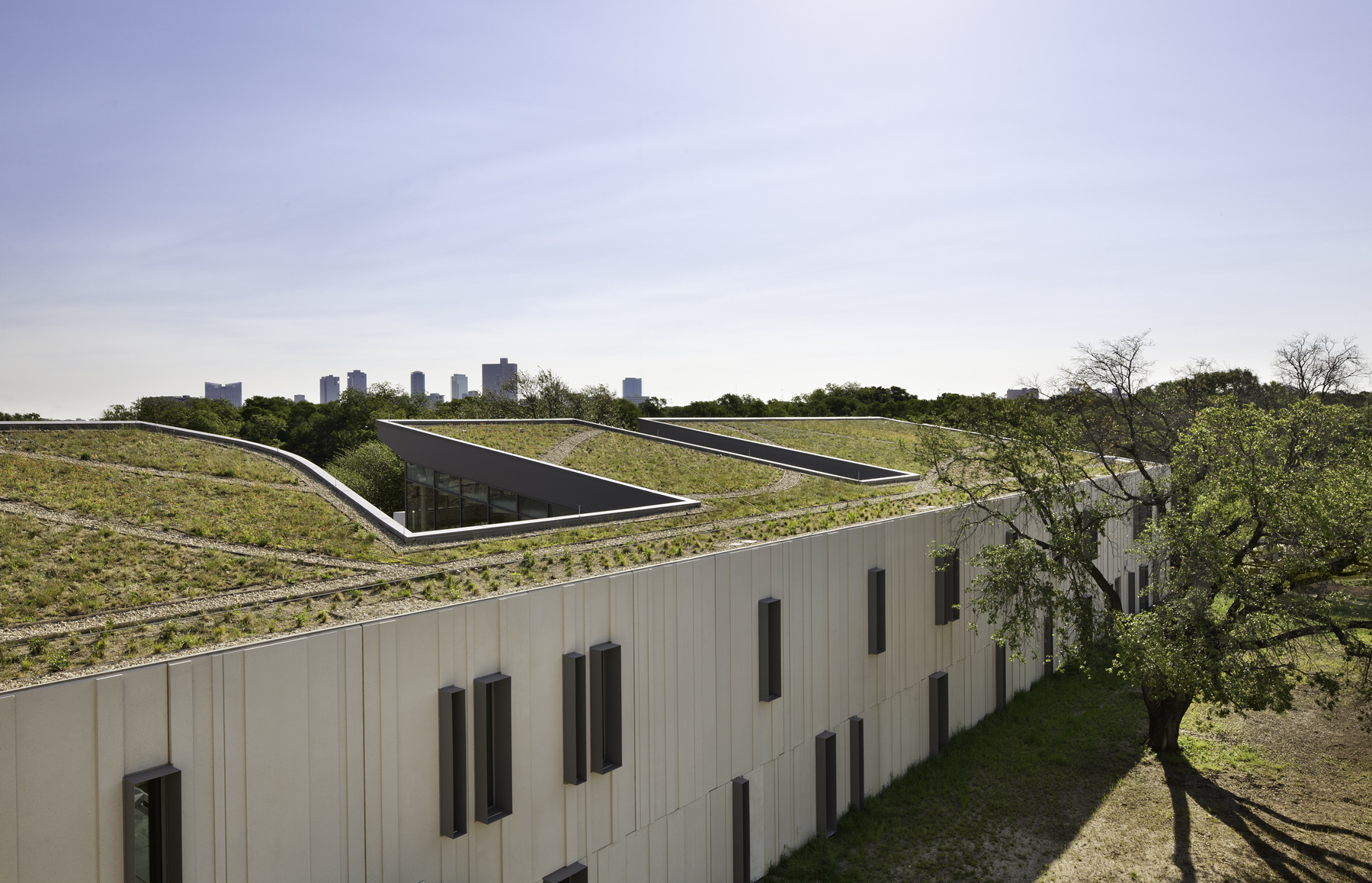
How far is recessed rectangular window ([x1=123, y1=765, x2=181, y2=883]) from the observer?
198 inches

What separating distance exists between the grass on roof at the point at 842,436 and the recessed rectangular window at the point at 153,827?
18.9 m

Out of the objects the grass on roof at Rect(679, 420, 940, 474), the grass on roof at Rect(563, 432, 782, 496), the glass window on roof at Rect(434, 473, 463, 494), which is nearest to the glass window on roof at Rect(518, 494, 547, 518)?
the grass on roof at Rect(563, 432, 782, 496)

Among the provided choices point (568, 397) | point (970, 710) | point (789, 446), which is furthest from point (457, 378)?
point (970, 710)

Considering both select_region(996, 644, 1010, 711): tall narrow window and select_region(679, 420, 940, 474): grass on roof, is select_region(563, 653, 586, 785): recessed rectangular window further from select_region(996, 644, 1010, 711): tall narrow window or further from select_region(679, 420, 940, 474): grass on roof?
select_region(679, 420, 940, 474): grass on roof

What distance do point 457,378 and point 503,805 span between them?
139m

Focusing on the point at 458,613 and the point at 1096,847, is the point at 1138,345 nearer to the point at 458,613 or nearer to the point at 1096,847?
the point at 1096,847

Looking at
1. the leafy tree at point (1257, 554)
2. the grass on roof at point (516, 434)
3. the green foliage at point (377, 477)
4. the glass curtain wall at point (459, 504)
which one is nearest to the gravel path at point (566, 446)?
the grass on roof at point (516, 434)

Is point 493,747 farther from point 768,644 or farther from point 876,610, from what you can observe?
point 876,610

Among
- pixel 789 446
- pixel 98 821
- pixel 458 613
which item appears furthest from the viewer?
pixel 789 446

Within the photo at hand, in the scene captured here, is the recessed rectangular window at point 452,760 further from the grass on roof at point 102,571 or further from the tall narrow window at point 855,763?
the tall narrow window at point 855,763

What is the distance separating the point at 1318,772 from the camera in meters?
13.3

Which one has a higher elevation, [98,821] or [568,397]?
[568,397]

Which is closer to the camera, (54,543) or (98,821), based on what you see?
(98,821)

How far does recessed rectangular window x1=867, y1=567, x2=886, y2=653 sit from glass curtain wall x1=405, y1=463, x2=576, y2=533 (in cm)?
661
